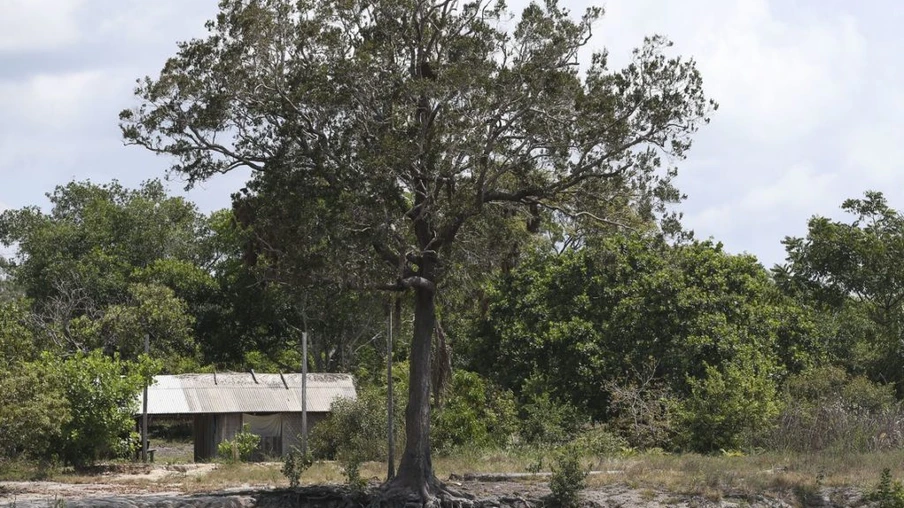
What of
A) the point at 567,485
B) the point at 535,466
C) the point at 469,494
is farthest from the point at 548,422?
the point at 567,485

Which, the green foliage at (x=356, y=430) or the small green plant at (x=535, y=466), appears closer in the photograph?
A: the small green plant at (x=535, y=466)

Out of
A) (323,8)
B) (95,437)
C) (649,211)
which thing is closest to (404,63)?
(323,8)

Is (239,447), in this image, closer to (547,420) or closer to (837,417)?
(547,420)

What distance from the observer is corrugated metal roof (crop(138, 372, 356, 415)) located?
3353 cm

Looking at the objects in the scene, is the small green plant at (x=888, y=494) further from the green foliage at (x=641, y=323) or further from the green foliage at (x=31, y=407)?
the green foliage at (x=31, y=407)

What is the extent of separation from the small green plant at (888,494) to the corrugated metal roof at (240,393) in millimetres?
17525

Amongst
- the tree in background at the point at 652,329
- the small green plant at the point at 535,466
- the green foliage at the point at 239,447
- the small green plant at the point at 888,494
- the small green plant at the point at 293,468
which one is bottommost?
the small green plant at the point at 888,494

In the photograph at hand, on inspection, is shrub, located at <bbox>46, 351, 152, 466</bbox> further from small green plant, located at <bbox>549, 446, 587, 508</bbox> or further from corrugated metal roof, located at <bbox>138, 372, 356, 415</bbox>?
small green plant, located at <bbox>549, 446, 587, 508</bbox>

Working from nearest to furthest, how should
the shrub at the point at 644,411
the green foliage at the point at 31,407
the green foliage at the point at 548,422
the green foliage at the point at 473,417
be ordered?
the green foliage at the point at 31,407 < the shrub at the point at 644,411 < the green foliage at the point at 548,422 < the green foliage at the point at 473,417

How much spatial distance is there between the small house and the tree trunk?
11.8 meters

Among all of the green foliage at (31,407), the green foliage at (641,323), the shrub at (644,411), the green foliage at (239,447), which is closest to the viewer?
the green foliage at (31,407)

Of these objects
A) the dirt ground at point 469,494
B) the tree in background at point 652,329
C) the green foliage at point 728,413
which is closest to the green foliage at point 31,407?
the dirt ground at point 469,494

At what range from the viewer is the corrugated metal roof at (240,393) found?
3353 centimetres

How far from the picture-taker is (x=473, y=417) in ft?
103
